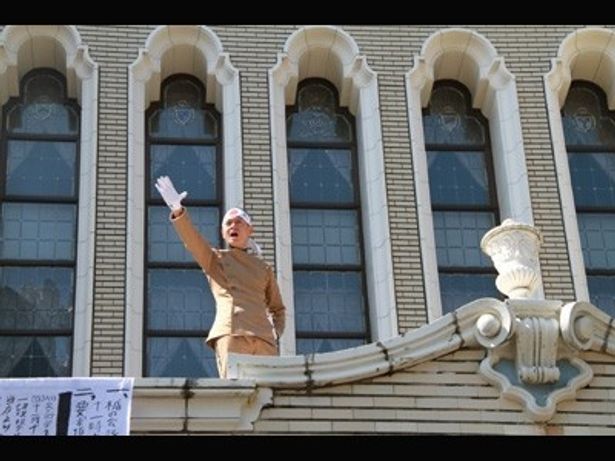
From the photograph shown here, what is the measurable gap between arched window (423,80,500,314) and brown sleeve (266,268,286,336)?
4.29 metres

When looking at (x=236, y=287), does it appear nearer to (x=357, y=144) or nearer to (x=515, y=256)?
(x=515, y=256)

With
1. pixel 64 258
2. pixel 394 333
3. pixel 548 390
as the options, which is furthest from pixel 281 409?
pixel 64 258

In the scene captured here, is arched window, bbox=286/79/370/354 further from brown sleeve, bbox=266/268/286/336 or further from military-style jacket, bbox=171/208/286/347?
military-style jacket, bbox=171/208/286/347

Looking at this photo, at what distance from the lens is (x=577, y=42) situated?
63.2 ft

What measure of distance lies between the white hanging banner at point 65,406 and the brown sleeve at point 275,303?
160 centimetres

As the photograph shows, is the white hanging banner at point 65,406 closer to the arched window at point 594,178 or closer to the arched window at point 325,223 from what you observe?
the arched window at point 325,223

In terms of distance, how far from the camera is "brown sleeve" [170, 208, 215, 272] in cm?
1270

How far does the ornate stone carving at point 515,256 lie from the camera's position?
13.3 meters

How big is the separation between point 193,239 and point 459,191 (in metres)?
6.20

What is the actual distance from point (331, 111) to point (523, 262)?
605 cm

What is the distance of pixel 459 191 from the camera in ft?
60.7

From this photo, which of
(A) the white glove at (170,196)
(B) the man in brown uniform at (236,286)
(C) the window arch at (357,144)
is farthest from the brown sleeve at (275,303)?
(C) the window arch at (357,144)

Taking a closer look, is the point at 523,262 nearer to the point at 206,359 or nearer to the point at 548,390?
the point at 548,390

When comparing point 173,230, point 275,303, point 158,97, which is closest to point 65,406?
point 275,303
